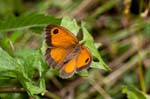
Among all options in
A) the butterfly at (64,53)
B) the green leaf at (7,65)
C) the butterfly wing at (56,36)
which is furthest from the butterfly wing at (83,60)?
the green leaf at (7,65)

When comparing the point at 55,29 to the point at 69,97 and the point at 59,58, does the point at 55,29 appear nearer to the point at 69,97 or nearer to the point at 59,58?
the point at 59,58

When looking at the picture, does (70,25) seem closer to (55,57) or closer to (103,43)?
(55,57)

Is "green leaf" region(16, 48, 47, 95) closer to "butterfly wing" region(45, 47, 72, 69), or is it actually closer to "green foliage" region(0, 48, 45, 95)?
"green foliage" region(0, 48, 45, 95)

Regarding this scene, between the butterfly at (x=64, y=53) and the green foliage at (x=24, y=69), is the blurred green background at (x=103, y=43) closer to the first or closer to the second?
the green foliage at (x=24, y=69)

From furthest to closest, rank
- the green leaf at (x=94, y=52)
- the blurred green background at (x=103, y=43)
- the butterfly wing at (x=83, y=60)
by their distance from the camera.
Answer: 1. the blurred green background at (x=103, y=43)
2. the green leaf at (x=94, y=52)
3. the butterfly wing at (x=83, y=60)

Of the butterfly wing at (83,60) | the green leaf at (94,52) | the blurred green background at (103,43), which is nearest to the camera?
the butterfly wing at (83,60)

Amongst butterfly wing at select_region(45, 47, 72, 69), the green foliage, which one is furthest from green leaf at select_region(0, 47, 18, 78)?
butterfly wing at select_region(45, 47, 72, 69)

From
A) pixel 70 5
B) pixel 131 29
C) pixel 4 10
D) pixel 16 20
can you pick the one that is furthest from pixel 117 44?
pixel 16 20
